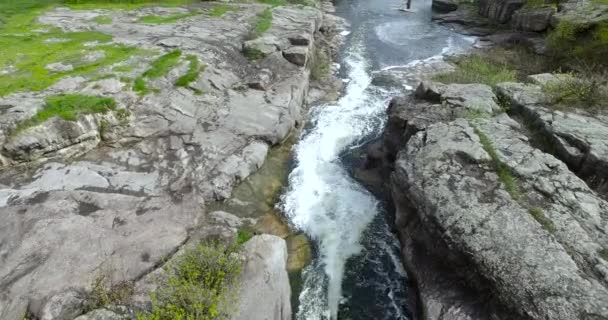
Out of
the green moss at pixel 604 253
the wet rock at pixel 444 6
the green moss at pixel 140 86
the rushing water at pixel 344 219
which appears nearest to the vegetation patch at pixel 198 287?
the rushing water at pixel 344 219

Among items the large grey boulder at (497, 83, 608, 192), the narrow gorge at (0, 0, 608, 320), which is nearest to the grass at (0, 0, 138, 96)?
the narrow gorge at (0, 0, 608, 320)

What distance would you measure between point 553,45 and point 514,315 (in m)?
22.0

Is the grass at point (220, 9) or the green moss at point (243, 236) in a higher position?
the grass at point (220, 9)

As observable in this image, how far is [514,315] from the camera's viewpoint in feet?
26.9

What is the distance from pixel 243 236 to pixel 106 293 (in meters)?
4.17

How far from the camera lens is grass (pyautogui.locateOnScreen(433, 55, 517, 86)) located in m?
20.6

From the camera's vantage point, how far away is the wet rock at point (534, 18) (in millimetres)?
28547

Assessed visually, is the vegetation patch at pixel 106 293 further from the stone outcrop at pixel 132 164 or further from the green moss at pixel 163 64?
the green moss at pixel 163 64

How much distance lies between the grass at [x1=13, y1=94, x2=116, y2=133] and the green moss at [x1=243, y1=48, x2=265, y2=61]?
889 cm

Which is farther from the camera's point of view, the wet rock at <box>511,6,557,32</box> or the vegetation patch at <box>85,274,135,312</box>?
the wet rock at <box>511,6,557,32</box>

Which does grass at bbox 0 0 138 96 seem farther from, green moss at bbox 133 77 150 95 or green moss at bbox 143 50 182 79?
green moss at bbox 133 77 150 95

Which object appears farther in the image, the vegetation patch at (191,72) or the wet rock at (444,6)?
the wet rock at (444,6)

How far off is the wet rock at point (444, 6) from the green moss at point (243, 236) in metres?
42.2

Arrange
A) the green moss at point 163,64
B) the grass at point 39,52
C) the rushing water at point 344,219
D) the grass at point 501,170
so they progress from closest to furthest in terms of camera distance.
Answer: the grass at point 501,170 → the rushing water at point 344,219 → the grass at point 39,52 → the green moss at point 163,64
